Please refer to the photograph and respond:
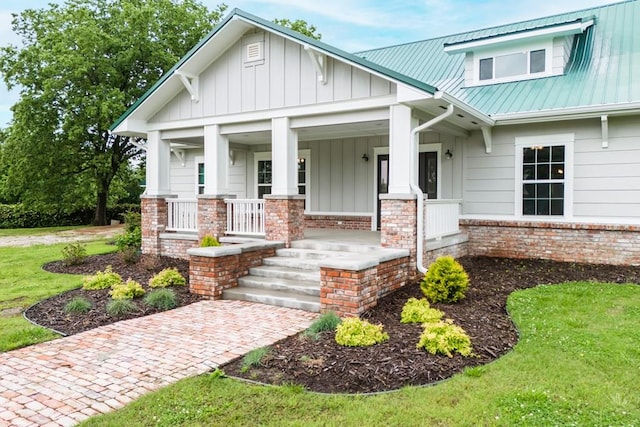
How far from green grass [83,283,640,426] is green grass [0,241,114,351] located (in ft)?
9.01

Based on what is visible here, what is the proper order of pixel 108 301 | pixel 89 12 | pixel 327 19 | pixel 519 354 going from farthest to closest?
pixel 327 19, pixel 89 12, pixel 108 301, pixel 519 354

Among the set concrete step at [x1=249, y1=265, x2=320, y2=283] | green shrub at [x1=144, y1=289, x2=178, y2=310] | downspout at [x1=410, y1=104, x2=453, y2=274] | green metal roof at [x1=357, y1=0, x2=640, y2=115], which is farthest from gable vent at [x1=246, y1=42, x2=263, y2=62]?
green shrub at [x1=144, y1=289, x2=178, y2=310]

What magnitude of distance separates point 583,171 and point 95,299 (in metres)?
9.37

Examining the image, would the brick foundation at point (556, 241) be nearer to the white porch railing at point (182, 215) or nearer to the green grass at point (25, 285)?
the white porch railing at point (182, 215)

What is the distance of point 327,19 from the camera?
2438 cm

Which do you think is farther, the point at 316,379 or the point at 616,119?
the point at 616,119

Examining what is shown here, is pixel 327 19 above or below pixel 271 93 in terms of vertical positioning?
above

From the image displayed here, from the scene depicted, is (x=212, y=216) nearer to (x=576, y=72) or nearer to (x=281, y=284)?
(x=281, y=284)

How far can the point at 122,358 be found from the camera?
4.80 meters

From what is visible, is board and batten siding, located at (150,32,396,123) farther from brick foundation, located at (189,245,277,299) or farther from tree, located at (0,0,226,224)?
tree, located at (0,0,226,224)

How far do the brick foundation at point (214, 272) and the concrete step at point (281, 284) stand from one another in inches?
7.7

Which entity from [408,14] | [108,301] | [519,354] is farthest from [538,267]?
[408,14]

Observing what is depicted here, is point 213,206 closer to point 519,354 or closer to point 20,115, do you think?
point 519,354

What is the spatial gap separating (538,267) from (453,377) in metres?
5.85
